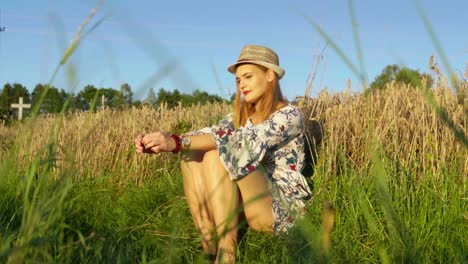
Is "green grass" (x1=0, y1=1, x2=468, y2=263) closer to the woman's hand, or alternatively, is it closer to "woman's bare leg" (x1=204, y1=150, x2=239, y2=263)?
"woman's bare leg" (x1=204, y1=150, x2=239, y2=263)

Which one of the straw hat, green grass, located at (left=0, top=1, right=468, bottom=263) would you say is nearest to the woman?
the straw hat

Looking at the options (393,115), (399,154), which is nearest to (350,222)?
(399,154)

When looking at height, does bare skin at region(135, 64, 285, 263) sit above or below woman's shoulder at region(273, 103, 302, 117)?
below

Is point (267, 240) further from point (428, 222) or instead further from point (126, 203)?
point (126, 203)

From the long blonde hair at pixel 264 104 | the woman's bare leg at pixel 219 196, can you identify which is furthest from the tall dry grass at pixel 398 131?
the woman's bare leg at pixel 219 196

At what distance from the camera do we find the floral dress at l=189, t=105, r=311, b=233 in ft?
8.98

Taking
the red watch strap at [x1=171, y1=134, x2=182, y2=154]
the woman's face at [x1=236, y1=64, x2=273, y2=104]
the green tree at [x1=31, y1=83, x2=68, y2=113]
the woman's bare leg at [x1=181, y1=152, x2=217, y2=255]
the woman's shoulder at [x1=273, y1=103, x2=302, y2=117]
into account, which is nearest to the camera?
the green tree at [x1=31, y1=83, x2=68, y2=113]

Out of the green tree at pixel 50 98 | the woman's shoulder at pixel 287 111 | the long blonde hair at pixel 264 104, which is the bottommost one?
the green tree at pixel 50 98

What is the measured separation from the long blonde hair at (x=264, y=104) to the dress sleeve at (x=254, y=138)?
11cm

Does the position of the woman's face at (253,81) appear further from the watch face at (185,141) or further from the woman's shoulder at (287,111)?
the watch face at (185,141)

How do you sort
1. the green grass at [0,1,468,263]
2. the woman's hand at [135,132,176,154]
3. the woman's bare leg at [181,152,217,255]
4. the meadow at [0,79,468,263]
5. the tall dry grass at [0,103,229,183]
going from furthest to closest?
the tall dry grass at [0,103,229,183], the woman's bare leg at [181,152,217,255], the woman's hand at [135,132,176,154], the meadow at [0,79,468,263], the green grass at [0,1,468,263]

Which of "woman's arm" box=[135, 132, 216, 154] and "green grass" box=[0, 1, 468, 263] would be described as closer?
"green grass" box=[0, 1, 468, 263]

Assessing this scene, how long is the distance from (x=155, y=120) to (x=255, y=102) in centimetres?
230

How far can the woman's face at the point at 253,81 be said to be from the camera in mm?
3137
